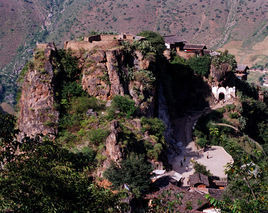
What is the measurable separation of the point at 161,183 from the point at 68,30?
9166 cm

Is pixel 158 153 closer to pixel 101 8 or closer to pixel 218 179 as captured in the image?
pixel 218 179

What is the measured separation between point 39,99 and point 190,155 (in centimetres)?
1410

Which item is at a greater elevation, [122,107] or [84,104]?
[84,104]

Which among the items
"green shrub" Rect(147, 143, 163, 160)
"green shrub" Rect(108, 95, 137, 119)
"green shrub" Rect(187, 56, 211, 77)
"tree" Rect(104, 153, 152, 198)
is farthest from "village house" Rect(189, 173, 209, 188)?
"green shrub" Rect(187, 56, 211, 77)

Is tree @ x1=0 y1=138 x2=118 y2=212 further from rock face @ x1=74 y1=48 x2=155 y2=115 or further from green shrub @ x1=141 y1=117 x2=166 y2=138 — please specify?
rock face @ x1=74 y1=48 x2=155 y2=115

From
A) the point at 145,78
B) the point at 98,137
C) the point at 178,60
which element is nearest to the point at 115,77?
the point at 145,78

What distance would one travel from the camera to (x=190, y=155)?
1235 inches

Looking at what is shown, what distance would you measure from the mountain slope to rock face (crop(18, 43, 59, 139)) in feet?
225

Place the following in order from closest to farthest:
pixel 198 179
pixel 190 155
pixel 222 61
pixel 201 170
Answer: pixel 198 179
pixel 201 170
pixel 190 155
pixel 222 61

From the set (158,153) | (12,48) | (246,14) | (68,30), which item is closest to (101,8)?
(68,30)

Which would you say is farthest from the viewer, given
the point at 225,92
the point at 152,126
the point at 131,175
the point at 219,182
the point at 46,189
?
the point at 225,92

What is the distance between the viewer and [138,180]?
63.8 ft

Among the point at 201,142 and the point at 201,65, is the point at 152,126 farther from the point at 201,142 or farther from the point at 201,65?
the point at 201,65

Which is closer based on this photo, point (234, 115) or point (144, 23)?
point (234, 115)
